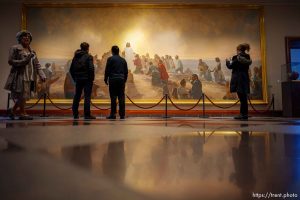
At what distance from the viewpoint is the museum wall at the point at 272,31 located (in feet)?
36.9

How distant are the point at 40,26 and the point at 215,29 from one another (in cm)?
721

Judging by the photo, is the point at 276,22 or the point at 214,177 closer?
the point at 214,177

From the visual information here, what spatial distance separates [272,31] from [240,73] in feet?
23.1

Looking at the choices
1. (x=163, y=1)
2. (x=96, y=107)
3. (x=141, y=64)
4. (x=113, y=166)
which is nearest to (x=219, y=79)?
(x=141, y=64)

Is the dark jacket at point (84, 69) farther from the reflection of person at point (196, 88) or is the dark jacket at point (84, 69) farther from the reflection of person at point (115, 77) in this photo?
the reflection of person at point (196, 88)

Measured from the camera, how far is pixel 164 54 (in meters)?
11.3

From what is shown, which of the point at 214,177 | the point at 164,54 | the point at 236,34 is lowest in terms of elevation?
the point at 214,177

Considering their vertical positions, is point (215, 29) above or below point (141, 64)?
above

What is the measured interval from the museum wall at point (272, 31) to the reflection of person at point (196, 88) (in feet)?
9.52

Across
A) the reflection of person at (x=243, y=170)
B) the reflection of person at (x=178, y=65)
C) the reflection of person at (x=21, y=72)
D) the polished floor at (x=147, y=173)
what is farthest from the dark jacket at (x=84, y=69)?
the reflection of person at (x=178, y=65)

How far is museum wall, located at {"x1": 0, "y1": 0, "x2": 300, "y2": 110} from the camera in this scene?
11242 millimetres

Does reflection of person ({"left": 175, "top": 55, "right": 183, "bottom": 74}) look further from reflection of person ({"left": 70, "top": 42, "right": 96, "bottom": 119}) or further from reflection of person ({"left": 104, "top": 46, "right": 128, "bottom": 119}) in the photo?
reflection of person ({"left": 70, "top": 42, "right": 96, "bottom": 119})

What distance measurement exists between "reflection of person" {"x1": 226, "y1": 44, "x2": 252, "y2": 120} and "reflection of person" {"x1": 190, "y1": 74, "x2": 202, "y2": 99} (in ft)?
16.7

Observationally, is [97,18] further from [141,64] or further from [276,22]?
[276,22]
